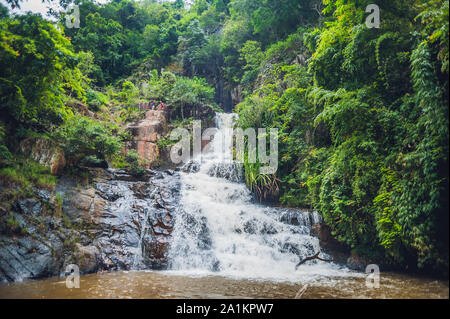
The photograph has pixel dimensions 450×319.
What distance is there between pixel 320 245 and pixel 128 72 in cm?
2208

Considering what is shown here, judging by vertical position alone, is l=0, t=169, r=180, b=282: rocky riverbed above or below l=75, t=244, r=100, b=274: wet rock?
above

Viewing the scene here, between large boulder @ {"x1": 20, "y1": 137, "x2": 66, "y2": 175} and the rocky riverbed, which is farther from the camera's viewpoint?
large boulder @ {"x1": 20, "y1": 137, "x2": 66, "y2": 175}

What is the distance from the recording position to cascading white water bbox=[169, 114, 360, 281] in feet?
23.5

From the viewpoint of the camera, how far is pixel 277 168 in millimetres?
11023

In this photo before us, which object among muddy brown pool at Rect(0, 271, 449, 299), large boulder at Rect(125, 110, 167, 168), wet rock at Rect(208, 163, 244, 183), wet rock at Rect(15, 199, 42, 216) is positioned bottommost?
muddy brown pool at Rect(0, 271, 449, 299)

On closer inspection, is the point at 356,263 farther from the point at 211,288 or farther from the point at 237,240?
the point at 211,288

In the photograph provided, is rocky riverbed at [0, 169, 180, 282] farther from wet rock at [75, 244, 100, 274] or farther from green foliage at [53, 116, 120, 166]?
green foliage at [53, 116, 120, 166]

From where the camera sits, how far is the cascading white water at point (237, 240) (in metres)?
7.17

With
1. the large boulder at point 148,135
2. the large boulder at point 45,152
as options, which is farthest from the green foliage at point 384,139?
the large boulder at point 45,152

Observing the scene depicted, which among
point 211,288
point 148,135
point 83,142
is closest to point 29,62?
point 83,142

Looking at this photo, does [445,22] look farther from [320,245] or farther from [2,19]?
[2,19]

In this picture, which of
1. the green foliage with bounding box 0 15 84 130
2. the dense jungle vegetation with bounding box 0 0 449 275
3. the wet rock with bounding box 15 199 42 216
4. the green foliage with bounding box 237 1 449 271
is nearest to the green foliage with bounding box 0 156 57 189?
the dense jungle vegetation with bounding box 0 0 449 275

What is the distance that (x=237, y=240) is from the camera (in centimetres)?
826

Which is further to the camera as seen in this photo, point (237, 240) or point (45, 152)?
point (45, 152)
